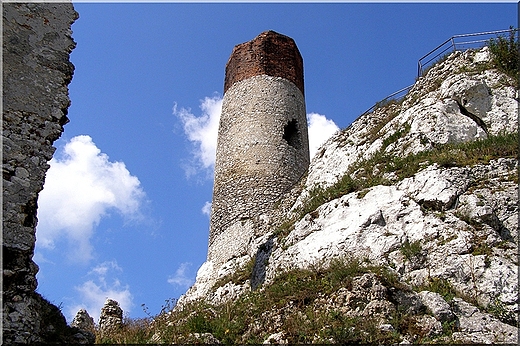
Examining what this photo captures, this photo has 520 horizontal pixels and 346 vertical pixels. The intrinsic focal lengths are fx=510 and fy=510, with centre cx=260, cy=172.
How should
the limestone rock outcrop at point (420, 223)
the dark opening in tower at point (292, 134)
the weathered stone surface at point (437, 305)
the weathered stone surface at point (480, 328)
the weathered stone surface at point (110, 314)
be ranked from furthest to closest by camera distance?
the dark opening in tower at point (292, 134)
the weathered stone surface at point (110, 314)
the limestone rock outcrop at point (420, 223)
the weathered stone surface at point (437, 305)
the weathered stone surface at point (480, 328)

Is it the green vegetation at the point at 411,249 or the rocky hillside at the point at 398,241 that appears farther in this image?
the green vegetation at the point at 411,249

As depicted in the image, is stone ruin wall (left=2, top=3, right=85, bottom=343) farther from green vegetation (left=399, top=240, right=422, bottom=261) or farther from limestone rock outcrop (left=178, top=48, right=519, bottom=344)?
green vegetation (left=399, top=240, right=422, bottom=261)

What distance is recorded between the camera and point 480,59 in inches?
595

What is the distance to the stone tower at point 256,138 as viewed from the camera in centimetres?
1703

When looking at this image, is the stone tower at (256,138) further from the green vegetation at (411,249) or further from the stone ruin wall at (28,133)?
the stone ruin wall at (28,133)

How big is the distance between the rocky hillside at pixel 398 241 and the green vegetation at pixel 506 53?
8.4 inches

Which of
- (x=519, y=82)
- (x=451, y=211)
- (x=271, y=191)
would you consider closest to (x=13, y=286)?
(x=451, y=211)

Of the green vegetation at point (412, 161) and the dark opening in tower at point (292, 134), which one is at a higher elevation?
the dark opening in tower at point (292, 134)

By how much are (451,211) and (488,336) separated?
10.9 ft

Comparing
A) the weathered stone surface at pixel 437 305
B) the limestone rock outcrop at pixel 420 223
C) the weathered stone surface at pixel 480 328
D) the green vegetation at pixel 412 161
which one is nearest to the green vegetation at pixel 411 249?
the limestone rock outcrop at pixel 420 223

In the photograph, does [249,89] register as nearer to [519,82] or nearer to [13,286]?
[519,82]

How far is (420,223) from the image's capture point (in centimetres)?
1027

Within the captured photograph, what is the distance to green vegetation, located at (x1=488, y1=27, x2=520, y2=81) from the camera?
1431 cm

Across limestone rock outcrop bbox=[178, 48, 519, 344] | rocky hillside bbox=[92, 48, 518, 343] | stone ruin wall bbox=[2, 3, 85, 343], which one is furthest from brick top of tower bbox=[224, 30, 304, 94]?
stone ruin wall bbox=[2, 3, 85, 343]
